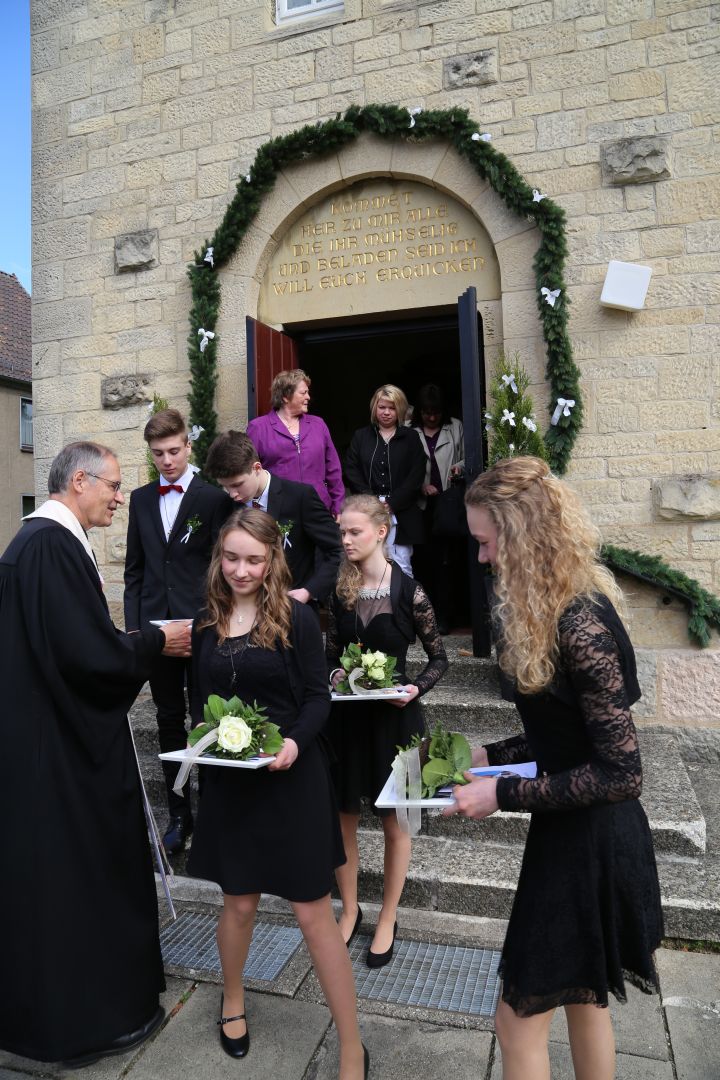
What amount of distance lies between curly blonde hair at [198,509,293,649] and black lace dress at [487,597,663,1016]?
964mm

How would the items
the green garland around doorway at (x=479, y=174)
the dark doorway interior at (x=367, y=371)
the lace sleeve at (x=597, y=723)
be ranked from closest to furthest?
the lace sleeve at (x=597, y=723), the green garland around doorway at (x=479, y=174), the dark doorway interior at (x=367, y=371)

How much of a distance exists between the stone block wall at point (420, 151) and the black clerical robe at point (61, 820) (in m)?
3.88

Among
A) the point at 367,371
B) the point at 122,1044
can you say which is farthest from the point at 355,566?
the point at 367,371

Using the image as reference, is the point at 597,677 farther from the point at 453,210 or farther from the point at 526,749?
the point at 453,210

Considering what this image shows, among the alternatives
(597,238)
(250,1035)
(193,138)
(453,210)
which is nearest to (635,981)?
(250,1035)

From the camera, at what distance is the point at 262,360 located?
632 cm

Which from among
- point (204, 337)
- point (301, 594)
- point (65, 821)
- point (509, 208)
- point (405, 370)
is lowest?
point (65, 821)

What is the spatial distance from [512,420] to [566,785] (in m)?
3.97

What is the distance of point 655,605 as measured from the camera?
5383 mm

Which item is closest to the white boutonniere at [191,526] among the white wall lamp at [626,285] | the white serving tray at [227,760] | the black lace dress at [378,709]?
the black lace dress at [378,709]

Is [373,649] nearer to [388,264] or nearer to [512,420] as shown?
[512,420]

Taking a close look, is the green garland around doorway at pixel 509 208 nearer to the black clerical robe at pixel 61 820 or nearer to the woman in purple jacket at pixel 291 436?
the woman in purple jacket at pixel 291 436

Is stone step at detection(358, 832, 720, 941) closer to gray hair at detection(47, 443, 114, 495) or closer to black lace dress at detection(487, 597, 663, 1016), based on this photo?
black lace dress at detection(487, 597, 663, 1016)

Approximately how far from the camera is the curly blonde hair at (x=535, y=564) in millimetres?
1784
